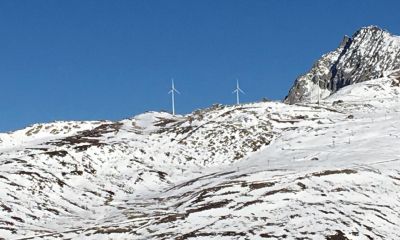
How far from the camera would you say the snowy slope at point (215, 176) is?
52188mm

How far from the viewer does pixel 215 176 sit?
80.8m

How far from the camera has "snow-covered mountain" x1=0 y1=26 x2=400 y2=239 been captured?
5222 cm

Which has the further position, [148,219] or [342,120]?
[342,120]

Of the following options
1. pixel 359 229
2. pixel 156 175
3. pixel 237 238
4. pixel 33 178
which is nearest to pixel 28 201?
pixel 33 178

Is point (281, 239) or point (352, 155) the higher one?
point (352, 155)

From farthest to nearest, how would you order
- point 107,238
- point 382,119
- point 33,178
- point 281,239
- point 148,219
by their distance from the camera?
point 382,119
point 33,178
point 148,219
point 107,238
point 281,239

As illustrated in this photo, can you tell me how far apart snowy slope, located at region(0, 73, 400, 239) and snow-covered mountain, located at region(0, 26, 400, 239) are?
174 mm

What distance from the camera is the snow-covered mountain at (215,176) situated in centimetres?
5222

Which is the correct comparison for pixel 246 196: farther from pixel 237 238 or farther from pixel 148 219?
pixel 237 238

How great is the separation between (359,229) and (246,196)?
1523 centimetres

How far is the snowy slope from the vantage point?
52.2 m

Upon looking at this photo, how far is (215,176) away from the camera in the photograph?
80.8 meters

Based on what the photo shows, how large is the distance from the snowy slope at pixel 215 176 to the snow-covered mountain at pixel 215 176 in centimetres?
17

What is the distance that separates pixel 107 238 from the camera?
52.3 m
